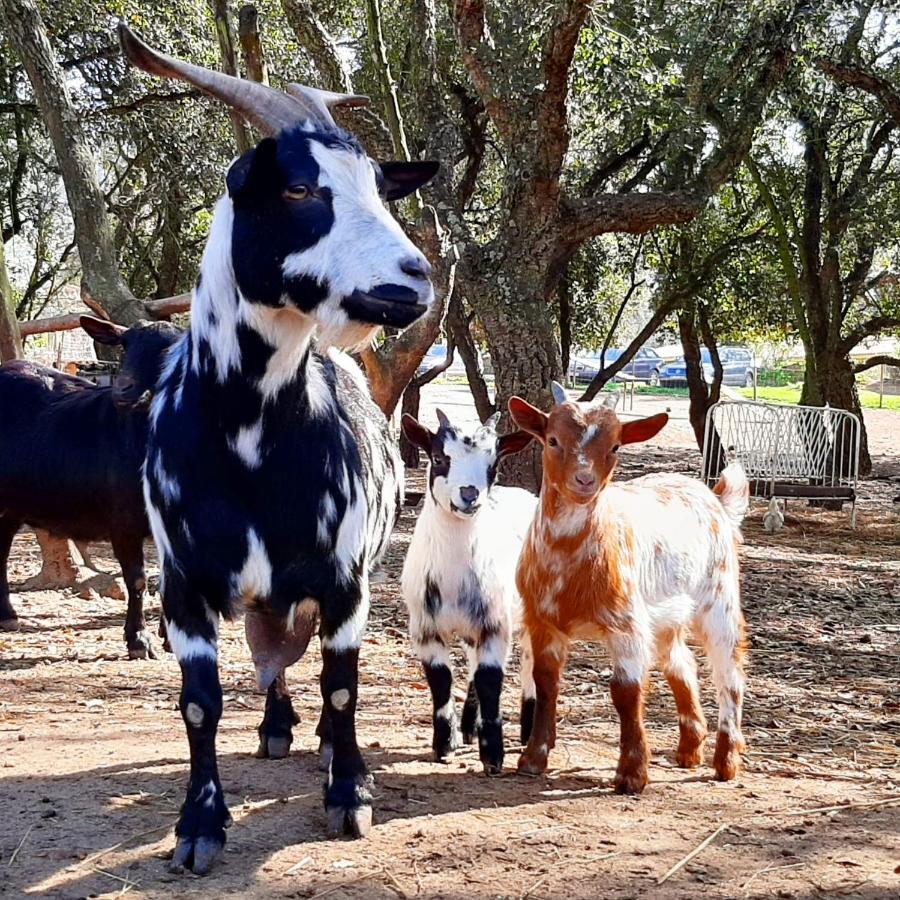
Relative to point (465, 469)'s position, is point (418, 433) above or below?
above

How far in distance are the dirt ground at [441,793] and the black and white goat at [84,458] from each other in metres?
0.58

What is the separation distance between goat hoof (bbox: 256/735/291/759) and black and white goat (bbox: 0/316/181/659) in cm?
245

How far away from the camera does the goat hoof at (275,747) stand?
455 cm

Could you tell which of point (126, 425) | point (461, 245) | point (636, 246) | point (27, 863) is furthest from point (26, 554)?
point (636, 246)

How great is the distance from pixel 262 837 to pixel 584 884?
101cm

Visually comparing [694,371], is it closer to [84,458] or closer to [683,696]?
[84,458]

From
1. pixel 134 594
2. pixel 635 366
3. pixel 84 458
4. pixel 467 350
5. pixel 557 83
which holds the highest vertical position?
pixel 635 366

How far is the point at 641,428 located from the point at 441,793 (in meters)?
1.56

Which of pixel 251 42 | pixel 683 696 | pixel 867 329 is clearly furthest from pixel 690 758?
pixel 867 329

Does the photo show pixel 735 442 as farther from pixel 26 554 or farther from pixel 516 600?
pixel 516 600

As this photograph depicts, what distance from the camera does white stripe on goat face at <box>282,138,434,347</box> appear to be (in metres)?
3.22

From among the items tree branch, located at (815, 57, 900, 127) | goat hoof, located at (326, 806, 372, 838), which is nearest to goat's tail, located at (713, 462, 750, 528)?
goat hoof, located at (326, 806, 372, 838)

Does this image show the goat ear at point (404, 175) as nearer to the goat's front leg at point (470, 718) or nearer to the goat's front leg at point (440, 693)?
the goat's front leg at point (440, 693)

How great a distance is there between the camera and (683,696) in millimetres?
4859
